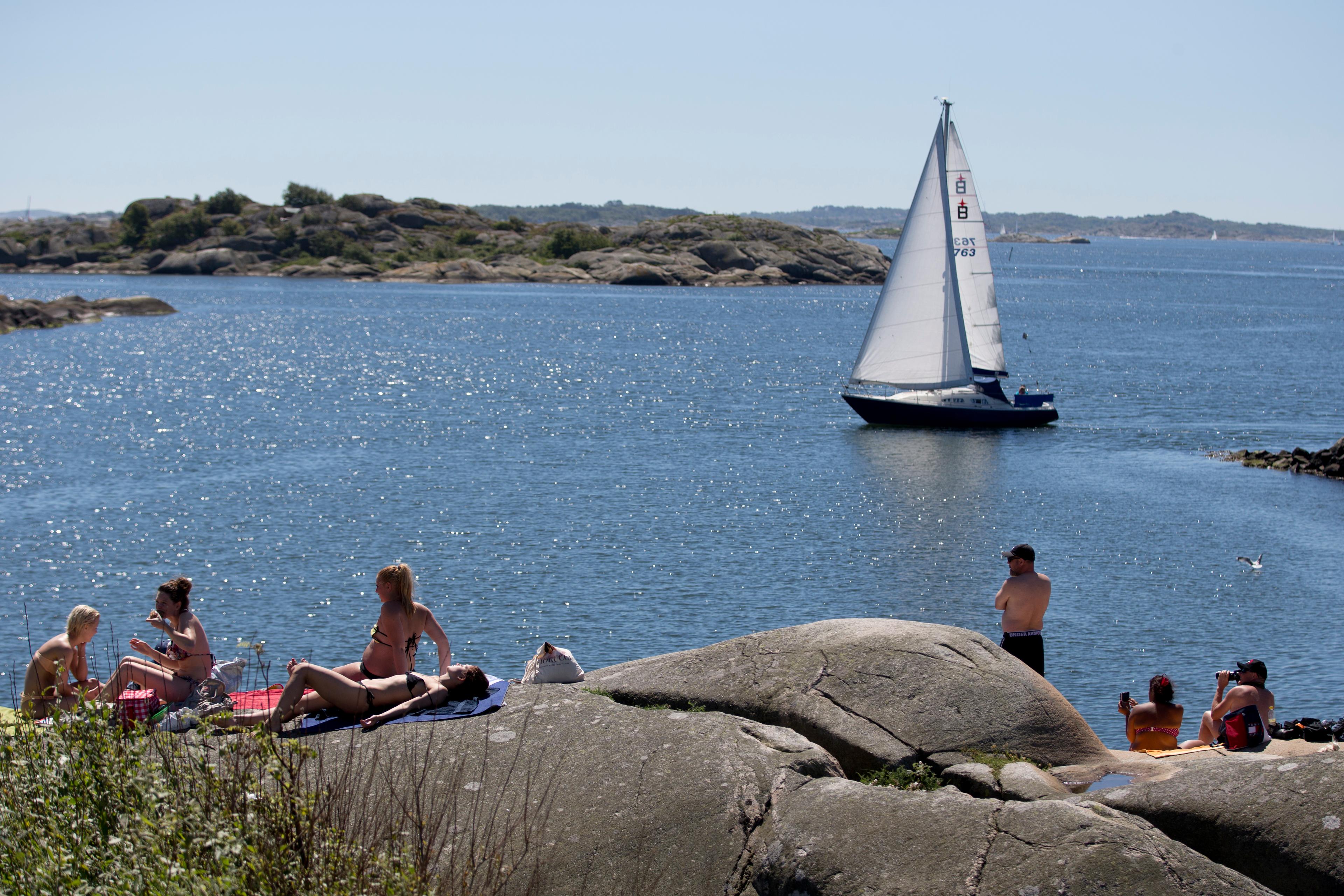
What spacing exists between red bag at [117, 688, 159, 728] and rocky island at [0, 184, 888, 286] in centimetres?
15497

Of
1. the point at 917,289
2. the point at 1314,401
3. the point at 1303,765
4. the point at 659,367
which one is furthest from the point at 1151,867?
the point at 659,367

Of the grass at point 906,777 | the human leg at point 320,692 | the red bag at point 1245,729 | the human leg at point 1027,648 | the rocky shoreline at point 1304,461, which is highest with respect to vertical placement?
the human leg at point 320,692

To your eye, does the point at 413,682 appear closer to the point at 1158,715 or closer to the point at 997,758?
the point at 997,758

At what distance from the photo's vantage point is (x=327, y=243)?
168500mm

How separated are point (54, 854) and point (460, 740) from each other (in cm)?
346

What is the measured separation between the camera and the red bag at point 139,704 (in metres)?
8.98

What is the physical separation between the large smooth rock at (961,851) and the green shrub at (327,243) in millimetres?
169763

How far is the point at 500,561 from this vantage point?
30875 millimetres

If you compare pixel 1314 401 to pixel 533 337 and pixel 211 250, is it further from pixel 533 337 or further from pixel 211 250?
pixel 211 250

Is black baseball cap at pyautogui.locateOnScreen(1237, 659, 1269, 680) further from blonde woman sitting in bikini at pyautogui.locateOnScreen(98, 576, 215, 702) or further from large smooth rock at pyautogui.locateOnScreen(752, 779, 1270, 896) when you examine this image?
blonde woman sitting in bikini at pyautogui.locateOnScreen(98, 576, 215, 702)

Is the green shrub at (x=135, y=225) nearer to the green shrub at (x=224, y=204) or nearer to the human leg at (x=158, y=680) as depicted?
the green shrub at (x=224, y=204)

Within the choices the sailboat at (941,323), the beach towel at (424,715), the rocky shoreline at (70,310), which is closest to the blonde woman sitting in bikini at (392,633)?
the beach towel at (424,715)

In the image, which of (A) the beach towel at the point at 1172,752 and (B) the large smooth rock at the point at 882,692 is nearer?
(B) the large smooth rock at the point at 882,692

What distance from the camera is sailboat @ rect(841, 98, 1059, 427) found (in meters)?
51.4
